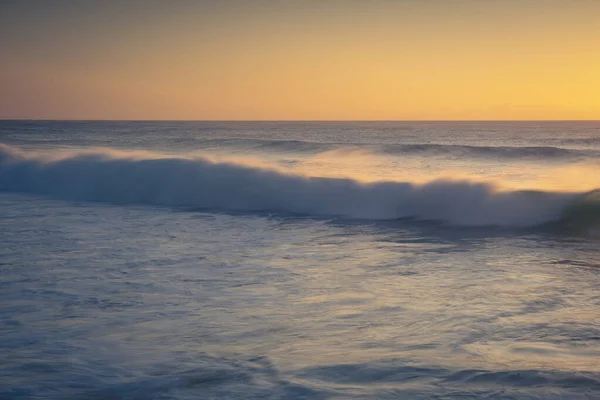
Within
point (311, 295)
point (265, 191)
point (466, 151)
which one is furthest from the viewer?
point (466, 151)

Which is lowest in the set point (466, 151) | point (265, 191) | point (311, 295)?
point (311, 295)

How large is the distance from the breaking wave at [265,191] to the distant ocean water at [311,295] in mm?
71

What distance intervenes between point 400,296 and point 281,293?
1256mm

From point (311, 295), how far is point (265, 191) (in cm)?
957

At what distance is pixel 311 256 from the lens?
8930 millimetres

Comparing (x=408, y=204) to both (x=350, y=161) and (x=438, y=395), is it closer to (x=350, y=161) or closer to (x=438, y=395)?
(x=438, y=395)

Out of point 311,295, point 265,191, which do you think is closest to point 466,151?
point 265,191

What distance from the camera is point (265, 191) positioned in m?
16.2

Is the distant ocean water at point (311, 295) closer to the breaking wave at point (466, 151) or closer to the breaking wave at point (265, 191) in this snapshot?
the breaking wave at point (265, 191)

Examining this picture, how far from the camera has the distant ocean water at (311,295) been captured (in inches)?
178

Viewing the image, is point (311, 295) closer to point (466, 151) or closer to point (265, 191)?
point (265, 191)

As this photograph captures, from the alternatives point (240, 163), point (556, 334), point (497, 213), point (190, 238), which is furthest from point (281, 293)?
point (240, 163)

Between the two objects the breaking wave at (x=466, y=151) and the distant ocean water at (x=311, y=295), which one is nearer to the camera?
the distant ocean water at (x=311, y=295)

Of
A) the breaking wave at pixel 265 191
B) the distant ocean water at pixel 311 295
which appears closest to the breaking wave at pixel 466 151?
the breaking wave at pixel 265 191
